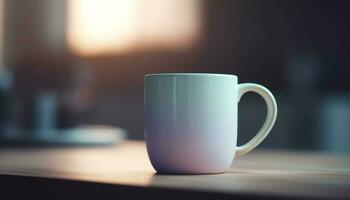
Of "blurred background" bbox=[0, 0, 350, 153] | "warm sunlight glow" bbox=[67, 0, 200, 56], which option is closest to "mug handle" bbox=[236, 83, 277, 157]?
"blurred background" bbox=[0, 0, 350, 153]

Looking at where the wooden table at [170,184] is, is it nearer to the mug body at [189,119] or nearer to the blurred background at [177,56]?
the mug body at [189,119]

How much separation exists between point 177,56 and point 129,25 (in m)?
0.25

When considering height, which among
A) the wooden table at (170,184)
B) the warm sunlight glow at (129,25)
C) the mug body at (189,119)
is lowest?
the wooden table at (170,184)

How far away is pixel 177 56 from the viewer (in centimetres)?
216

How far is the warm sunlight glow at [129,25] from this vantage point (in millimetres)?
2160

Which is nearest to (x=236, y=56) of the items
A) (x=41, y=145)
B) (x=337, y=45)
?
(x=337, y=45)

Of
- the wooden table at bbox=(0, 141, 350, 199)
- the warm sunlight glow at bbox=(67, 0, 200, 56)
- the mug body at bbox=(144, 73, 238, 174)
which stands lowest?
the wooden table at bbox=(0, 141, 350, 199)

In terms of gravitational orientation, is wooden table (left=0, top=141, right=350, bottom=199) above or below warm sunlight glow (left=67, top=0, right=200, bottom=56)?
below

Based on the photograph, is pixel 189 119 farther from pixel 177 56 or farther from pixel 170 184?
pixel 177 56

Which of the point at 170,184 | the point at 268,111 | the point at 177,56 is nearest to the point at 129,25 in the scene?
the point at 177,56

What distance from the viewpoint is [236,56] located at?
209cm

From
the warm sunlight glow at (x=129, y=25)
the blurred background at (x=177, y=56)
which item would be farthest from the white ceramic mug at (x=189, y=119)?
the warm sunlight glow at (x=129, y=25)

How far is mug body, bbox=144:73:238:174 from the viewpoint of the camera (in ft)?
1.98

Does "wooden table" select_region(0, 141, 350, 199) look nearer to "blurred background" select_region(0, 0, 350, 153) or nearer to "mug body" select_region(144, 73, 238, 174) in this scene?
"mug body" select_region(144, 73, 238, 174)
